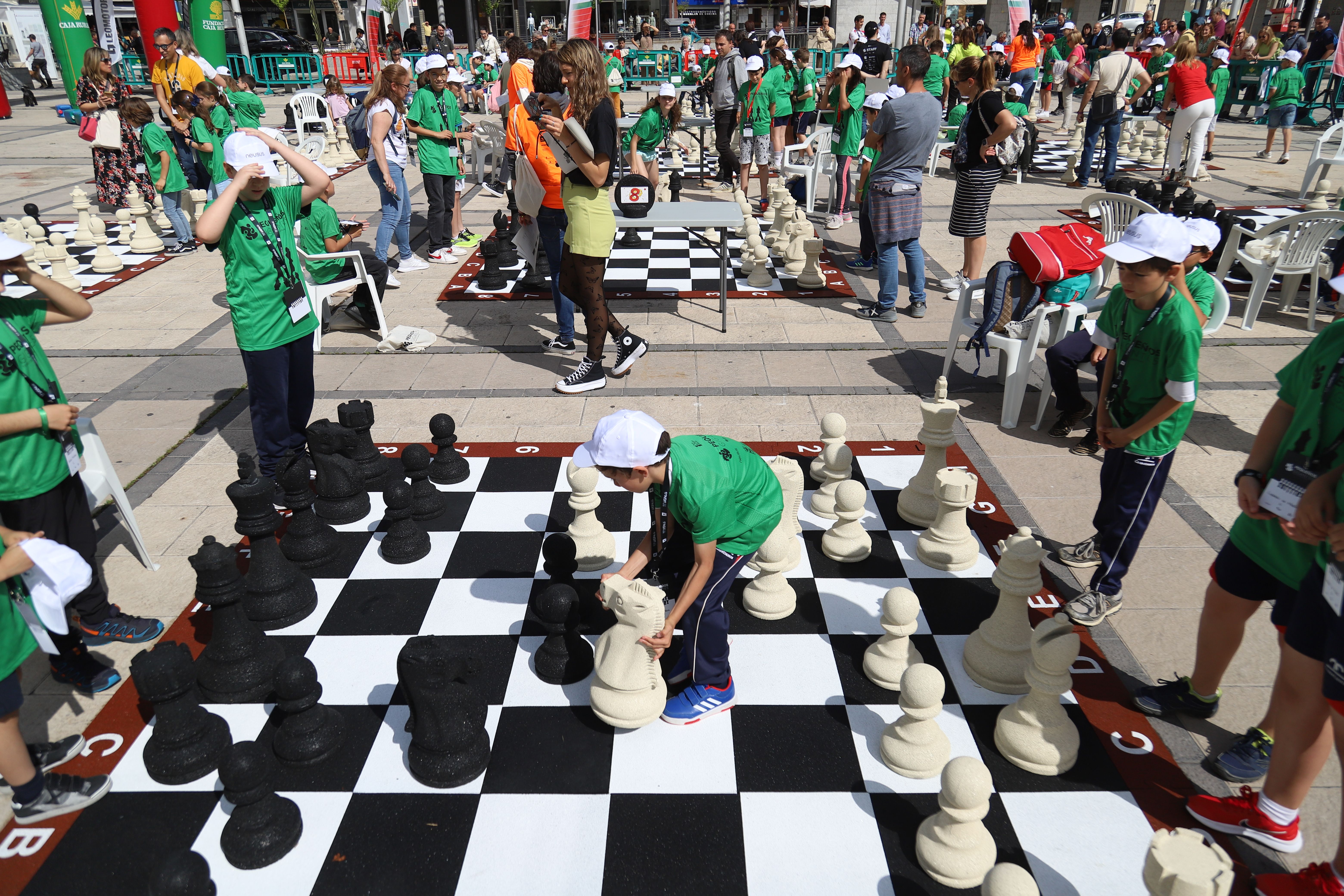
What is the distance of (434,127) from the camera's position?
6668mm

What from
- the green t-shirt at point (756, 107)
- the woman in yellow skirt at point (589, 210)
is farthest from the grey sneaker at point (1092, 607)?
the green t-shirt at point (756, 107)

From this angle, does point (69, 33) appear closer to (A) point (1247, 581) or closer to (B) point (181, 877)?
(B) point (181, 877)

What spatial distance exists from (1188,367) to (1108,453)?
0.44m

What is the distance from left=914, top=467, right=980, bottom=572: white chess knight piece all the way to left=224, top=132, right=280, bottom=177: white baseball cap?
2815 millimetres

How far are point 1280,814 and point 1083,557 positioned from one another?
1.26 metres

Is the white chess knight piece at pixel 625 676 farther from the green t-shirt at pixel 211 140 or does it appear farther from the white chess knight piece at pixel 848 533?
the green t-shirt at pixel 211 140

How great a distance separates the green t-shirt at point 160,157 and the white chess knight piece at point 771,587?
7.02m

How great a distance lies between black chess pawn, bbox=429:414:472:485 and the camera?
366 cm

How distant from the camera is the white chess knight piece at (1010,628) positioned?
98.8 inches

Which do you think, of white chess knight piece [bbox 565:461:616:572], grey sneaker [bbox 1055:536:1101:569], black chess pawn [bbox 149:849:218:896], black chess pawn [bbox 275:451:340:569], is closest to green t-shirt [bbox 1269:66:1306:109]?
grey sneaker [bbox 1055:536:1101:569]

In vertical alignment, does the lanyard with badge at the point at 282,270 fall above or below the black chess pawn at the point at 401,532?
above

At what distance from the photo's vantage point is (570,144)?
4.07m

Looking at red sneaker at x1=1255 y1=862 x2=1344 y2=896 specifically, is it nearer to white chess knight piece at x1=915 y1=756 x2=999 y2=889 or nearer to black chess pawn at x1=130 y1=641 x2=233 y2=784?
white chess knight piece at x1=915 y1=756 x2=999 y2=889

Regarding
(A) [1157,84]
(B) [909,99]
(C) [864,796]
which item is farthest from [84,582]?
(A) [1157,84]
